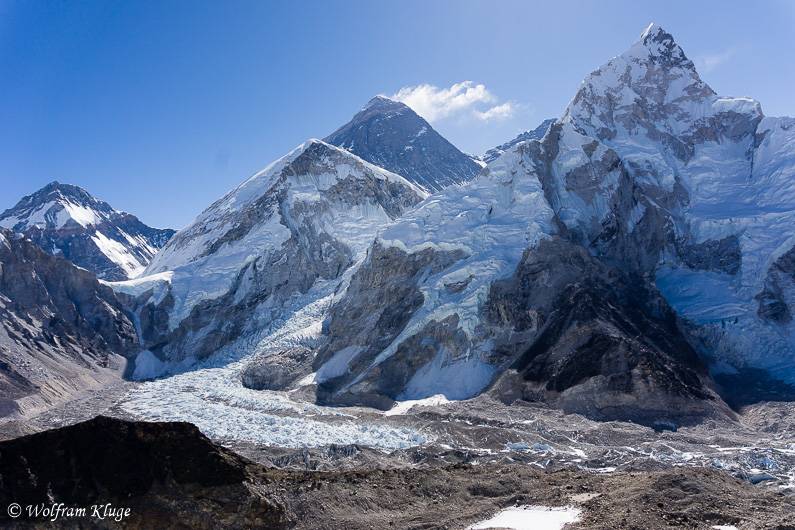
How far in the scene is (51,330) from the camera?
281 feet

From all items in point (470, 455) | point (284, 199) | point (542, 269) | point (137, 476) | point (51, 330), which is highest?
point (284, 199)

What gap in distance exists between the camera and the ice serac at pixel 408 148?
17100 cm

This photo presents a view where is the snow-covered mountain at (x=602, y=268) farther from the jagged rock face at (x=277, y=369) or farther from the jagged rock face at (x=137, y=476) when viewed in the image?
the jagged rock face at (x=137, y=476)

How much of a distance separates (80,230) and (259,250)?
332 ft

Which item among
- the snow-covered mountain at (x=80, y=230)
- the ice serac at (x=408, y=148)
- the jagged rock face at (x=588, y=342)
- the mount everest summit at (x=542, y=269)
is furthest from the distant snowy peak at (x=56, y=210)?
the jagged rock face at (x=588, y=342)

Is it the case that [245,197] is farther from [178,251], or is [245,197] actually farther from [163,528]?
[163,528]

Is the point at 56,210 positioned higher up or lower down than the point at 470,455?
higher up

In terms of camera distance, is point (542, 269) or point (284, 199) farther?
point (284, 199)

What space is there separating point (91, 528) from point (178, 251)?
109603mm

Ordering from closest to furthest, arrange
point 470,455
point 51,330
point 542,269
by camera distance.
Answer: point 470,455 → point 542,269 → point 51,330

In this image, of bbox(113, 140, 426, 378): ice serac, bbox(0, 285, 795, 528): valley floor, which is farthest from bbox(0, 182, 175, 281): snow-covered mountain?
bbox(0, 285, 795, 528): valley floor

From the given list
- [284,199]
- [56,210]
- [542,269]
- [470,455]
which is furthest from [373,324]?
[56,210]

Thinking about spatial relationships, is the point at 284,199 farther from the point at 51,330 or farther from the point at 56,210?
the point at 56,210

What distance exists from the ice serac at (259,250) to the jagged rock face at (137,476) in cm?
7559
